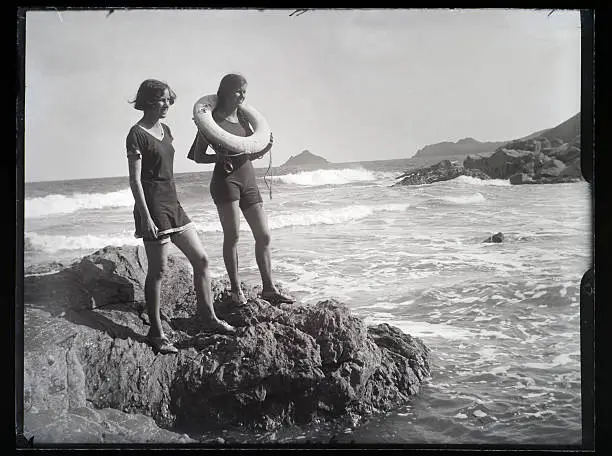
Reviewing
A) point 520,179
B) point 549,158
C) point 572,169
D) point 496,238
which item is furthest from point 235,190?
point 572,169

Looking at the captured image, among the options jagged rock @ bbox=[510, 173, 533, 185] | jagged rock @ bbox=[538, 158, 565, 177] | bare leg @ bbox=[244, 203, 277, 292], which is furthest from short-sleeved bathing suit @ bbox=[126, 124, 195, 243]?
jagged rock @ bbox=[538, 158, 565, 177]

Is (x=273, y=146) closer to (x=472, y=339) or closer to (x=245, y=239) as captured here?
(x=245, y=239)

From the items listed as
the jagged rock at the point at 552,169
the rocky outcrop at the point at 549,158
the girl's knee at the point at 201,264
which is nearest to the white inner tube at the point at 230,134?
the girl's knee at the point at 201,264

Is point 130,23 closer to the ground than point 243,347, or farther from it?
farther from it

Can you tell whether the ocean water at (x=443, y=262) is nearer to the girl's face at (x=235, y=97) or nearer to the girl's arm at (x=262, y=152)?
the girl's arm at (x=262, y=152)

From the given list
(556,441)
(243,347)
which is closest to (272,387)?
(243,347)

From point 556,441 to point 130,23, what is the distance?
8.91 feet

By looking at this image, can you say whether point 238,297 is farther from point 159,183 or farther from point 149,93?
point 149,93

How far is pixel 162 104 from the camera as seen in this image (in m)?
2.51

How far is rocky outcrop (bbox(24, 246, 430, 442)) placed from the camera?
245 cm

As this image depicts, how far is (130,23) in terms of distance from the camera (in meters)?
2.56

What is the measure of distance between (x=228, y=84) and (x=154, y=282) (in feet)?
3.15

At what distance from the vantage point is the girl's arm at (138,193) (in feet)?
8.17

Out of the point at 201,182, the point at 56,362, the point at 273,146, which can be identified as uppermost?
the point at 273,146
